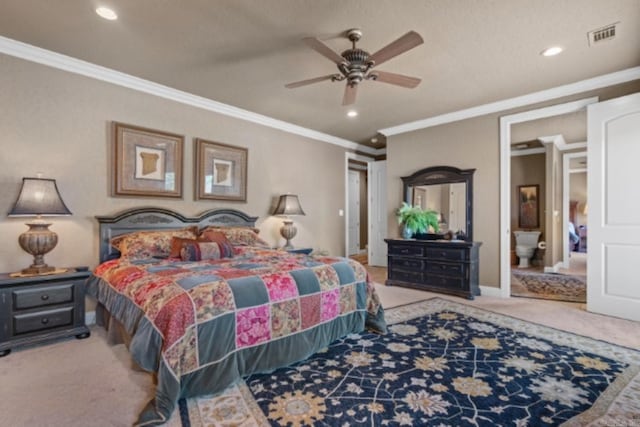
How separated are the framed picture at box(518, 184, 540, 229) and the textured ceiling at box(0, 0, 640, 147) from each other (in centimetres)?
426

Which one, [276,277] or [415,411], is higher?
[276,277]

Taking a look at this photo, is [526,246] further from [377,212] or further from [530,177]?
[377,212]

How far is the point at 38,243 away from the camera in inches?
108

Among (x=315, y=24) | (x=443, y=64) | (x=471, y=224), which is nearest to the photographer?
(x=315, y=24)

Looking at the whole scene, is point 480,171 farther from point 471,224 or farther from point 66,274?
point 66,274

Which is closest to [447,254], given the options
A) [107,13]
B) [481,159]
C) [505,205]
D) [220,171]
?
[505,205]

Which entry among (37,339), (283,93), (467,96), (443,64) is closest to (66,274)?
(37,339)

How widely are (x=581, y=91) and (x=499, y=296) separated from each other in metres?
2.75

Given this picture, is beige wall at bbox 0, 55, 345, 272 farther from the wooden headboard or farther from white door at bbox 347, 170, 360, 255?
white door at bbox 347, 170, 360, 255

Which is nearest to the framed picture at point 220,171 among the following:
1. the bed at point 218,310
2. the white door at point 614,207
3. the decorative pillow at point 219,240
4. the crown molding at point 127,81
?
the crown molding at point 127,81

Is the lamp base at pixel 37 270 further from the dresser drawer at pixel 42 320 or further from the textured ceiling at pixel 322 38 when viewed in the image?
the textured ceiling at pixel 322 38

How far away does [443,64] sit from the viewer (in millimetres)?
3232

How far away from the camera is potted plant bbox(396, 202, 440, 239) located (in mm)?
4945

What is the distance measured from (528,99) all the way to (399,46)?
2773 millimetres
